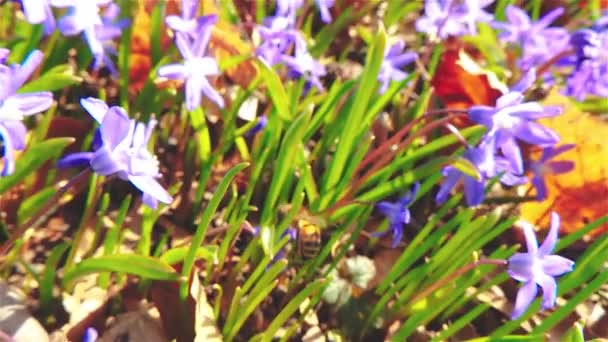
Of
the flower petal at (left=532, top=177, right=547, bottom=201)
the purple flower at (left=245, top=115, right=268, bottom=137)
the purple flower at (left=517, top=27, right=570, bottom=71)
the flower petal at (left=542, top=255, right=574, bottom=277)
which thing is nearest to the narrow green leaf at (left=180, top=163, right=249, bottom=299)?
the purple flower at (left=245, top=115, right=268, bottom=137)

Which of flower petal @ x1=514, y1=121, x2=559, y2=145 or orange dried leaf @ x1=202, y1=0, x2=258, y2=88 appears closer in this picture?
flower petal @ x1=514, y1=121, x2=559, y2=145

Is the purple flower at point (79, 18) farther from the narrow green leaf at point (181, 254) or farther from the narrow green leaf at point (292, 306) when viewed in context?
the narrow green leaf at point (292, 306)

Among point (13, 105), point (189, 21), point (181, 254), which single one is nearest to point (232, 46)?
point (189, 21)

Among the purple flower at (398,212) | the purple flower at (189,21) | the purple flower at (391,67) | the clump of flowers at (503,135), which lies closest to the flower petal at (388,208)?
the purple flower at (398,212)

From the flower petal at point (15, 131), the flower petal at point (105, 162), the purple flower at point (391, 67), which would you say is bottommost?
the purple flower at point (391, 67)

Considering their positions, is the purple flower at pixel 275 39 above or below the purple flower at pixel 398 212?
above

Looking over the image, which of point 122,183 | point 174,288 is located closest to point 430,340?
point 174,288

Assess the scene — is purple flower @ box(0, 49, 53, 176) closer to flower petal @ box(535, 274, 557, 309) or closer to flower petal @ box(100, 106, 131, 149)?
flower petal @ box(100, 106, 131, 149)

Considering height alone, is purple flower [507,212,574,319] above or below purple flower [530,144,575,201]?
above
